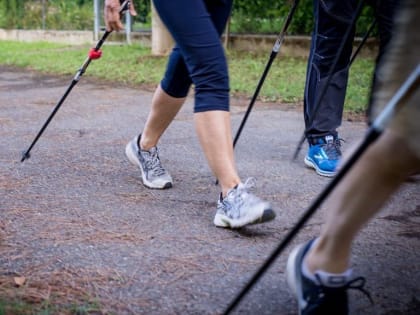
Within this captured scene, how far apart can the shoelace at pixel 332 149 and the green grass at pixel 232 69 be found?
8.24 ft

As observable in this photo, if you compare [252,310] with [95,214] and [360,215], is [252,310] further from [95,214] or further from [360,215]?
[95,214]

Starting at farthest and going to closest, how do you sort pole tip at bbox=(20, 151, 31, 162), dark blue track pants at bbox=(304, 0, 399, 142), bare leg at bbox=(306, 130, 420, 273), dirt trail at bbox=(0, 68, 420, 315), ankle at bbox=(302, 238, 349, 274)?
pole tip at bbox=(20, 151, 31, 162)
dark blue track pants at bbox=(304, 0, 399, 142)
dirt trail at bbox=(0, 68, 420, 315)
ankle at bbox=(302, 238, 349, 274)
bare leg at bbox=(306, 130, 420, 273)

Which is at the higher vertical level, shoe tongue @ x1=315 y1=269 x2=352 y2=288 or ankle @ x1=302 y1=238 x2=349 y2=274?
ankle @ x1=302 y1=238 x2=349 y2=274

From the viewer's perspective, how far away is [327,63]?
148 inches

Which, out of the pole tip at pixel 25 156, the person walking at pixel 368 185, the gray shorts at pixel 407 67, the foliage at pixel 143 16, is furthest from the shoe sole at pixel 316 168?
the foliage at pixel 143 16

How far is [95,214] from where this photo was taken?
291cm

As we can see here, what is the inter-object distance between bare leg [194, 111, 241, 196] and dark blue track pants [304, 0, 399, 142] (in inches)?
37.3

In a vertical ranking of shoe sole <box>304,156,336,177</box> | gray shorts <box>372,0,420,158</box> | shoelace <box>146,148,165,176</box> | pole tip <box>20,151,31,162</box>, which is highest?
gray shorts <box>372,0,420,158</box>

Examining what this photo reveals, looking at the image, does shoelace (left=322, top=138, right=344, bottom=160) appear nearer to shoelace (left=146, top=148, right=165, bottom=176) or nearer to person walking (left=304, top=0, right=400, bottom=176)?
person walking (left=304, top=0, right=400, bottom=176)

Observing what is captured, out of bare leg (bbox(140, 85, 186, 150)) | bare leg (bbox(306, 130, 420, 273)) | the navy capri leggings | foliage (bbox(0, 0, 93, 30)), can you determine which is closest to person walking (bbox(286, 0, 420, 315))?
bare leg (bbox(306, 130, 420, 273))

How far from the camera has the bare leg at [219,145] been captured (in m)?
2.70

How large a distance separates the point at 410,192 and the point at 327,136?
63 centimetres

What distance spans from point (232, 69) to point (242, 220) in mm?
7543

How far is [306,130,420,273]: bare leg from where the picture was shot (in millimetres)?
1610
